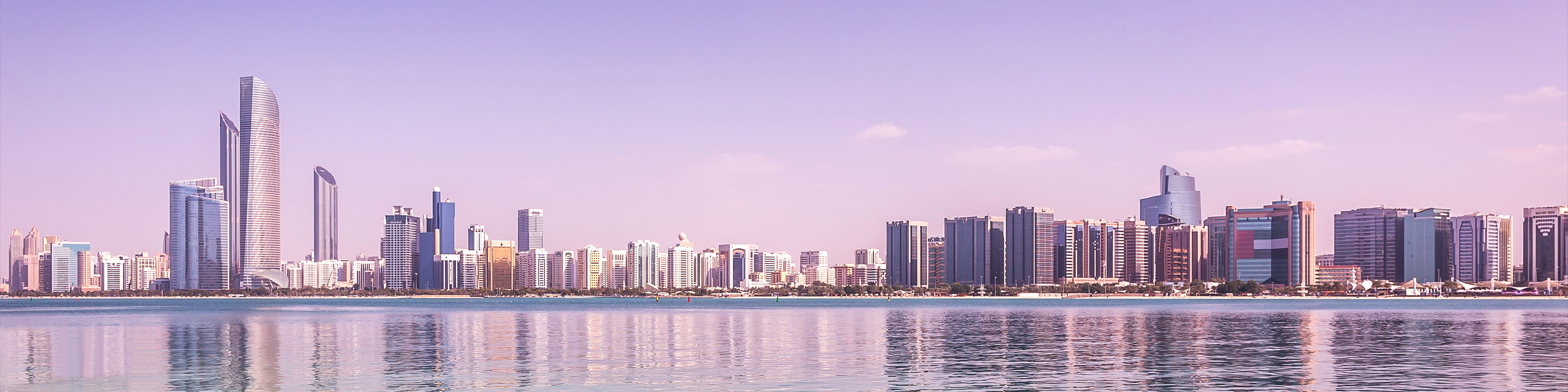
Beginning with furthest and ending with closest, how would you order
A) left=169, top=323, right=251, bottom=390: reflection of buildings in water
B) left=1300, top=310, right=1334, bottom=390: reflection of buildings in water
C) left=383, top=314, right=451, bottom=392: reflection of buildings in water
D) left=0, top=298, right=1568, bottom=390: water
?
left=169, top=323, right=251, bottom=390: reflection of buildings in water → left=383, top=314, right=451, bottom=392: reflection of buildings in water → left=0, top=298, right=1568, bottom=390: water → left=1300, top=310, right=1334, bottom=390: reflection of buildings in water

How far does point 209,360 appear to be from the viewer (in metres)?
68.6

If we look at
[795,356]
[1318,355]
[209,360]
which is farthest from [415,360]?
[1318,355]

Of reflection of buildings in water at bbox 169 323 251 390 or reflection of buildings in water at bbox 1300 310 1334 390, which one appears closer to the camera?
reflection of buildings in water at bbox 1300 310 1334 390

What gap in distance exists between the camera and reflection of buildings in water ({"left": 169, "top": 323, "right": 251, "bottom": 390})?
177 ft

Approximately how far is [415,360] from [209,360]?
10964mm

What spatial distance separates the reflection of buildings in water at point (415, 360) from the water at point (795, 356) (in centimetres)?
23

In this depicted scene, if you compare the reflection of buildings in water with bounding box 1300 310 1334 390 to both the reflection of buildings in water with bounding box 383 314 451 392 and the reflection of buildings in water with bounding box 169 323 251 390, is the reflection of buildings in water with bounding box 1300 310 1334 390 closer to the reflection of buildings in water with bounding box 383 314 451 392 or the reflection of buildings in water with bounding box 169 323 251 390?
the reflection of buildings in water with bounding box 383 314 451 392

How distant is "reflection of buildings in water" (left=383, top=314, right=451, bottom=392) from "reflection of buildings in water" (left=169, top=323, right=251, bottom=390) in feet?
20.5

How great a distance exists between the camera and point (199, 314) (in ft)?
600

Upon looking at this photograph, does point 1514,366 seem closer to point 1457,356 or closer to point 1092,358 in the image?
point 1457,356

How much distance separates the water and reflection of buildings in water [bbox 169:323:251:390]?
26 cm

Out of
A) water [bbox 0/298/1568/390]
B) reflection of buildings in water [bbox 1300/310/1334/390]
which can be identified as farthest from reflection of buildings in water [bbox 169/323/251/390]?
reflection of buildings in water [bbox 1300/310/1334/390]

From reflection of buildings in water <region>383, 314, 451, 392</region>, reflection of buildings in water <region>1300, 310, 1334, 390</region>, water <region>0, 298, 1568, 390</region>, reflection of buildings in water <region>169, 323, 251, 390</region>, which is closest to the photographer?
reflection of buildings in water <region>1300, 310, 1334, 390</region>

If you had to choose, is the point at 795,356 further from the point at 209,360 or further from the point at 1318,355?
the point at 209,360
